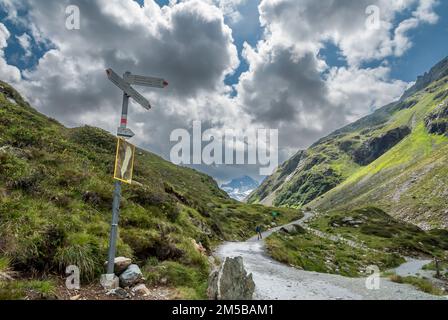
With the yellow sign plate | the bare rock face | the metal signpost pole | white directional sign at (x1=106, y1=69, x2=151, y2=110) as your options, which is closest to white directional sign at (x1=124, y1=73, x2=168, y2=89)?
white directional sign at (x1=106, y1=69, x2=151, y2=110)

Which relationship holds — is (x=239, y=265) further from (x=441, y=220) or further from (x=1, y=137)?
(x=441, y=220)

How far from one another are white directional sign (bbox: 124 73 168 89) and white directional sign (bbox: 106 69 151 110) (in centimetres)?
24

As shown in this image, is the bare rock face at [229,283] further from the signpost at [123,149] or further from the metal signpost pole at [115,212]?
the metal signpost pole at [115,212]

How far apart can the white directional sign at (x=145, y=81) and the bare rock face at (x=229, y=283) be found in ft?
22.6

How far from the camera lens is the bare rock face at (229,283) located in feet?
30.5

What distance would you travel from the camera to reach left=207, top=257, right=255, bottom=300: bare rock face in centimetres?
928

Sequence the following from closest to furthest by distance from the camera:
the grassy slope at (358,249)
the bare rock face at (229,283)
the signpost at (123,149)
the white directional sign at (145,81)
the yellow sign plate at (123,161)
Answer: the yellow sign plate at (123,161) → the signpost at (123,149) → the bare rock face at (229,283) → the white directional sign at (145,81) → the grassy slope at (358,249)

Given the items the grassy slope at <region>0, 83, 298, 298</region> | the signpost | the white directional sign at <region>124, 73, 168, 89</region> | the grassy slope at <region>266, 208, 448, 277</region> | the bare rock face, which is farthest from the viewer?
the grassy slope at <region>266, 208, 448, 277</region>

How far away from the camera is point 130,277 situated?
31.3ft

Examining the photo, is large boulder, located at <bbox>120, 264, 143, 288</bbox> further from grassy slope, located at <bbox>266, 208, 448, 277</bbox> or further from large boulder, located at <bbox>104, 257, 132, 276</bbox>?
grassy slope, located at <bbox>266, 208, 448, 277</bbox>

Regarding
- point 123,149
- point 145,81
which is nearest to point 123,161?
point 123,149

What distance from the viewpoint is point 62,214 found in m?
11.4

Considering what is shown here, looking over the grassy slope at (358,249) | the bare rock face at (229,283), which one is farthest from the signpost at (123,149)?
the grassy slope at (358,249)
